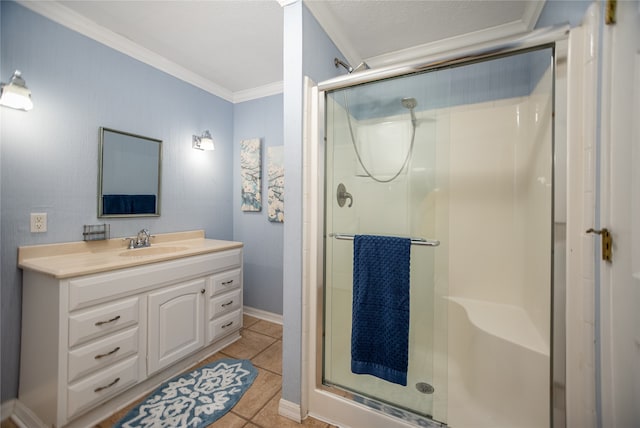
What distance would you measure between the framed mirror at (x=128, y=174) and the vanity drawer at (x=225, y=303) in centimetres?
94

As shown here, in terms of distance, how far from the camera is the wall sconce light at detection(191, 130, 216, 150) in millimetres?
2420

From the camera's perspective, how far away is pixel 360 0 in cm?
148

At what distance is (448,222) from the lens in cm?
146

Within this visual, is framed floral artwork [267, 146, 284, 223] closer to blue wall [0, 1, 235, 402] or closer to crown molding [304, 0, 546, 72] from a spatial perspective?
blue wall [0, 1, 235, 402]

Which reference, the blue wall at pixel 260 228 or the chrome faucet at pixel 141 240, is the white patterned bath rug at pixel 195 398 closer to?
the blue wall at pixel 260 228

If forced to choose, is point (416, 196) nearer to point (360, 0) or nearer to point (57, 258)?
point (360, 0)

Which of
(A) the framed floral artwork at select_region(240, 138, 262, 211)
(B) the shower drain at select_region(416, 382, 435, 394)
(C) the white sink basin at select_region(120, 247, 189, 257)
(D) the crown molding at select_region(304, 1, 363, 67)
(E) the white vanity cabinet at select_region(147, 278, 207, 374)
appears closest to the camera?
(B) the shower drain at select_region(416, 382, 435, 394)

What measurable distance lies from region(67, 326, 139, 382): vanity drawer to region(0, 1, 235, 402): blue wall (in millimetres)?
535

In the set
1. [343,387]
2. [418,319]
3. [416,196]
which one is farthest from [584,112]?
[343,387]

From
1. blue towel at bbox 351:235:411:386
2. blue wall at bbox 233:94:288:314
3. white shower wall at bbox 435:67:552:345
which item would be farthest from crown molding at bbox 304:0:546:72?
blue towel at bbox 351:235:411:386

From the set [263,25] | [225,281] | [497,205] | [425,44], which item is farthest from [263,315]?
[425,44]

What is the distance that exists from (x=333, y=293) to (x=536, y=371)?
1.06 meters

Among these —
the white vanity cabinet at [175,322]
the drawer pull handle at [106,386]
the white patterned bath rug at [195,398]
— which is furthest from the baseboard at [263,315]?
the drawer pull handle at [106,386]

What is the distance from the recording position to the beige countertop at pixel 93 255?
131 cm
